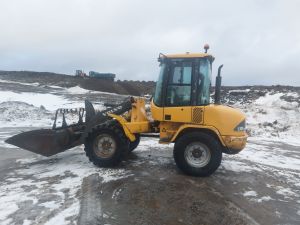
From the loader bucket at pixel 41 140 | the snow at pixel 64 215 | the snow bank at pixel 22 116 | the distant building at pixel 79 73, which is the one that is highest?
the distant building at pixel 79 73

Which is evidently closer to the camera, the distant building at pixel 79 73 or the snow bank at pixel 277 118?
the snow bank at pixel 277 118

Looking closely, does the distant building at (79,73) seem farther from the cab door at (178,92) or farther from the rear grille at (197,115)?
the rear grille at (197,115)

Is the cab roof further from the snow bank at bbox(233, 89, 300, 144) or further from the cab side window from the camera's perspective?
the snow bank at bbox(233, 89, 300, 144)

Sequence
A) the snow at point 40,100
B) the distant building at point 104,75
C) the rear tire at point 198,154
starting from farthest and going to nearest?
the distant building at point 104,75 → the snow at point 40,100 → the rear tire at point 198,154

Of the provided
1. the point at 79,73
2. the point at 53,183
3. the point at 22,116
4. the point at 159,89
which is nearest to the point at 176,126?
the point at 159,89

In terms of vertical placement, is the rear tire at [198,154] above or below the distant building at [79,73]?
below

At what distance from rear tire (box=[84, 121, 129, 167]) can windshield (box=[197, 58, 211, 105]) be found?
2012 mm

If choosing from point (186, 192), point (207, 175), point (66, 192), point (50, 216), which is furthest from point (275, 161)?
point (50, 216)

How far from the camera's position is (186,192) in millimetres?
7309

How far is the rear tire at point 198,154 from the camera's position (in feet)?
27.2

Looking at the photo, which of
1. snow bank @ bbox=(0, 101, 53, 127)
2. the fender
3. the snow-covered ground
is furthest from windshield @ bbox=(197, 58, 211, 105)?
snow bank @ bbox=(0, 101, 53, 127)

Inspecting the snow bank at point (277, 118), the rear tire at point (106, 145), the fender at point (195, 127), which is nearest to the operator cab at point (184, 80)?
the fender at point (195, 127)

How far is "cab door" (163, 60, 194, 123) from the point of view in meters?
8.60

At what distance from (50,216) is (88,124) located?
379cm
